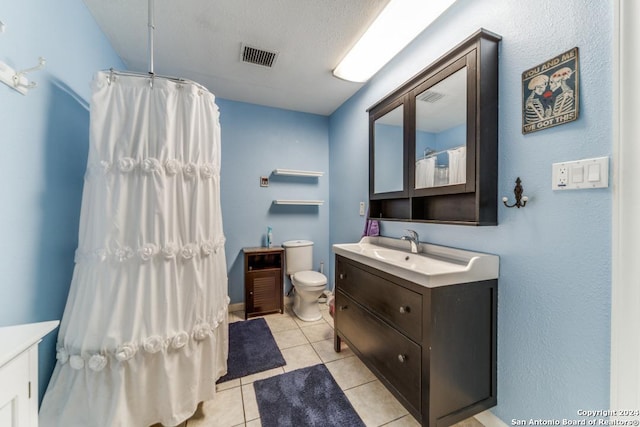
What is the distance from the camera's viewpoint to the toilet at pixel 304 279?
2.41 m

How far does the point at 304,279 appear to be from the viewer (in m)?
2.45

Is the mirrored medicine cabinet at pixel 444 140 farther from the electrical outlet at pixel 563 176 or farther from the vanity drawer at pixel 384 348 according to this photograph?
the vanity drawer at pixel 384 348

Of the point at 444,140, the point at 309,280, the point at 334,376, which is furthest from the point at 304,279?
the point at 444,140

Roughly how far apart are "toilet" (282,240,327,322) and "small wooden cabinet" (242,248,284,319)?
140mm

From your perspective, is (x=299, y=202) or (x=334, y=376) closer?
(x=334, y=376)

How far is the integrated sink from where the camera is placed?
1125 mm

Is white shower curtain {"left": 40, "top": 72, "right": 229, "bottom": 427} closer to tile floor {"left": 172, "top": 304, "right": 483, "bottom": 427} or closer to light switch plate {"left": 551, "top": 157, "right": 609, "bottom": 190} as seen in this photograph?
tile floor {"left": 172, "top": 304, "right": 483, "bottom": 427}

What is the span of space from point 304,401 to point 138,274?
1.22 metres

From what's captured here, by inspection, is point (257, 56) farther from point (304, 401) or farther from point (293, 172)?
point (304, 401)

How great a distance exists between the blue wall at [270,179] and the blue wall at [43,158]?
139cm

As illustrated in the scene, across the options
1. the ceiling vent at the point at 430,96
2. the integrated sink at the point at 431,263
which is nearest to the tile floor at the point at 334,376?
the integrated sink at the point at 431,263

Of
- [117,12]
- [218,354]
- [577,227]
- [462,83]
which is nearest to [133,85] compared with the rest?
[117,12]

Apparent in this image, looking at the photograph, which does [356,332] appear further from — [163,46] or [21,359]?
[163,46]

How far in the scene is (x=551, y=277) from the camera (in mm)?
1025
